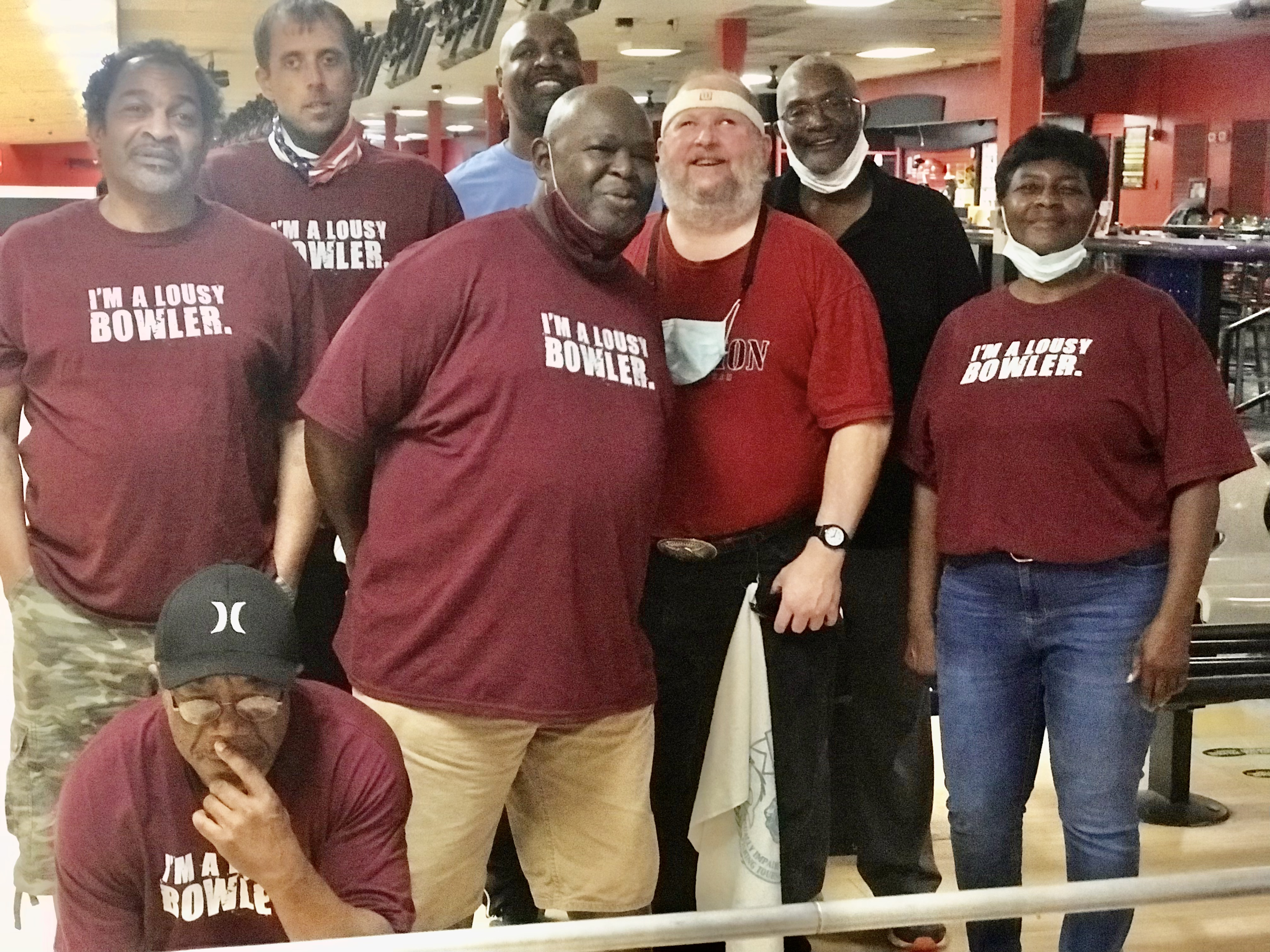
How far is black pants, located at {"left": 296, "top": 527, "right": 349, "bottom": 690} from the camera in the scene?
256 cm

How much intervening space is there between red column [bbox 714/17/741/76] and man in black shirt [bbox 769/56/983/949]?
1002 cm

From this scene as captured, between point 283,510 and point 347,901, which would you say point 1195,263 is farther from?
point 347,901

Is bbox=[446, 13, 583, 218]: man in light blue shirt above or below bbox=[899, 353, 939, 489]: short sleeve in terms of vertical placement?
above

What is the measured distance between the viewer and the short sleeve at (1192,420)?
2.17m

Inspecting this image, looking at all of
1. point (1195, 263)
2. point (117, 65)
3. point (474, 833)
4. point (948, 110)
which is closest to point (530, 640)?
point (474, 833)

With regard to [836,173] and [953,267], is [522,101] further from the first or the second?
[953,267]

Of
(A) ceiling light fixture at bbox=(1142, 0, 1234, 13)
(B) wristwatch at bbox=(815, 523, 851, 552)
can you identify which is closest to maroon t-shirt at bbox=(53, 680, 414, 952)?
(B) wristwatch at bbox=(815, 523, 851, 552)

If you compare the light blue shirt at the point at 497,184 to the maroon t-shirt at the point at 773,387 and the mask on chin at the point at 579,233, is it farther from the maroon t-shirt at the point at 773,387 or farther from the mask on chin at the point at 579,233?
the mask on chin at the point at 579,233

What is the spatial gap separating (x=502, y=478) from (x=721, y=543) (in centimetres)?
52

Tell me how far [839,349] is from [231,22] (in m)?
A: 10.7

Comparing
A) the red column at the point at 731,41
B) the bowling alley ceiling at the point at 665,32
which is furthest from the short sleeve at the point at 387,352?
the red column at the point at 731,41

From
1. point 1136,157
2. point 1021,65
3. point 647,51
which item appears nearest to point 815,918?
point 1021,65

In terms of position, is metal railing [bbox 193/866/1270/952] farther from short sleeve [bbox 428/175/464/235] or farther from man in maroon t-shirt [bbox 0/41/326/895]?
short sleeve [bbox 428/175/464/235]

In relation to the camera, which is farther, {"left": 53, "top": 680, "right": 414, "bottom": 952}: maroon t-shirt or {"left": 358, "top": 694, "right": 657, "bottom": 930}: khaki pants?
{"left": 358, "top": 694, "right": 657, "bottom": 930}: khaki pants
